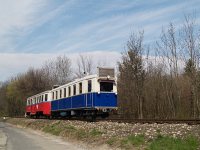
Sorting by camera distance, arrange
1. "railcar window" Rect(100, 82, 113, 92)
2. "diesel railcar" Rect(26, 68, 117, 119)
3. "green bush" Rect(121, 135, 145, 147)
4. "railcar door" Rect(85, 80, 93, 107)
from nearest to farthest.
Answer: "green bush" Rect(121, 135, 145, 147) < "diesel railcar" Rect(26, 68, 117, 119) < "railcar door" Rect(85, 80, 93, 107) < "railcar window" Rect(100, 82, 113, 92)

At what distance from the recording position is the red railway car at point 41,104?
128 feet

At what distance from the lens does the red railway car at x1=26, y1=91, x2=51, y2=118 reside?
3904 cm

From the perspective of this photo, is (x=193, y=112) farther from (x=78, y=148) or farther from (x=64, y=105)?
(x=78, y=148)

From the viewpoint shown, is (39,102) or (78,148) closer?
(78,148)

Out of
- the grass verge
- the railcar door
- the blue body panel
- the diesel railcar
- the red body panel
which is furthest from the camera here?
the red body panel

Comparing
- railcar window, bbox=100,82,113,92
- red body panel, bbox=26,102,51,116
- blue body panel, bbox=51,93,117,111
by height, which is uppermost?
railcar window, bbox=100,82,113,92

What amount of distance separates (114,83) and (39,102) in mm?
21869

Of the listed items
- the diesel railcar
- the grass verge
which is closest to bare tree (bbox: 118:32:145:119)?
the diesel railcar

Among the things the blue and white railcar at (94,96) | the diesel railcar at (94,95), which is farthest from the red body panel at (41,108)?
the blue and white railcar at (94,96)

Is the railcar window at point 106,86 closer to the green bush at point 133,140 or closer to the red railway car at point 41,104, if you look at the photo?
the green bush at point 133,140

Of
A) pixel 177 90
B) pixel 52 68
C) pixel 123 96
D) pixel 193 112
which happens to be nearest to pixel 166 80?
pixel 177 90

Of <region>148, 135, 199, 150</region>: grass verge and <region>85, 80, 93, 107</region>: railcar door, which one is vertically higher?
<region>85, 80, 93, 107</region>: railcar door

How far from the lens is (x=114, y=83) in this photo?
84.1 feet

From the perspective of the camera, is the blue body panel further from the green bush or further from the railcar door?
the green bush
